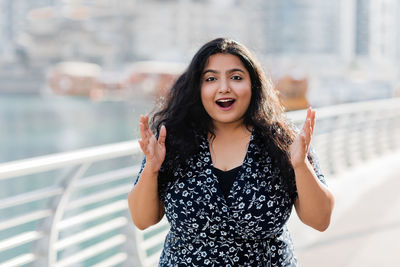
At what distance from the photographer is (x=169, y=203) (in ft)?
5.54

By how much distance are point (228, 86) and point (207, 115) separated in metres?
0.18

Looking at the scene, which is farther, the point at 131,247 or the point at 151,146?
the point at 131,247

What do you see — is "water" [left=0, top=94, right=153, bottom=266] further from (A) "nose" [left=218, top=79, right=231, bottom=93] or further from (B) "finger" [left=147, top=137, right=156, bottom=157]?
(A) "nose" [left=218, top=79, right=231, bottom=93]

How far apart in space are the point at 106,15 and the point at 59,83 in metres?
20.0

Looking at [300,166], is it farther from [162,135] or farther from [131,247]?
[131,247]

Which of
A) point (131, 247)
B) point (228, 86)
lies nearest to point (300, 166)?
point (228, 86)

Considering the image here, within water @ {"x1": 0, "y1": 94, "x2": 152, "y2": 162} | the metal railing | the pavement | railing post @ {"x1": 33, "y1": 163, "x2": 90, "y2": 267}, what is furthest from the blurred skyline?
railing post @ {"x1": 33, "y1": 163, "x2": 90, "y2": 267}

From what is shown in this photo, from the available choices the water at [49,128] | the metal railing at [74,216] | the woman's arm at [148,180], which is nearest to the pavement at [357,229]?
the metal railing at [74,216]

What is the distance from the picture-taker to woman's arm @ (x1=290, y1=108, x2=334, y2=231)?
1627mm

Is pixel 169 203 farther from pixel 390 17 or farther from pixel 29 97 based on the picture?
pixel 390 17

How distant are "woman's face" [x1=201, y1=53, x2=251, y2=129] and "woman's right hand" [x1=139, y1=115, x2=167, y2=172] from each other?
171 mm

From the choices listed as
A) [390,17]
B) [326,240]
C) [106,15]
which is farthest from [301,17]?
[326,240]

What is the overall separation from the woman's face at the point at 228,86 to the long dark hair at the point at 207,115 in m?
0.02

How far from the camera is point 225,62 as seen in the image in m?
1.73
